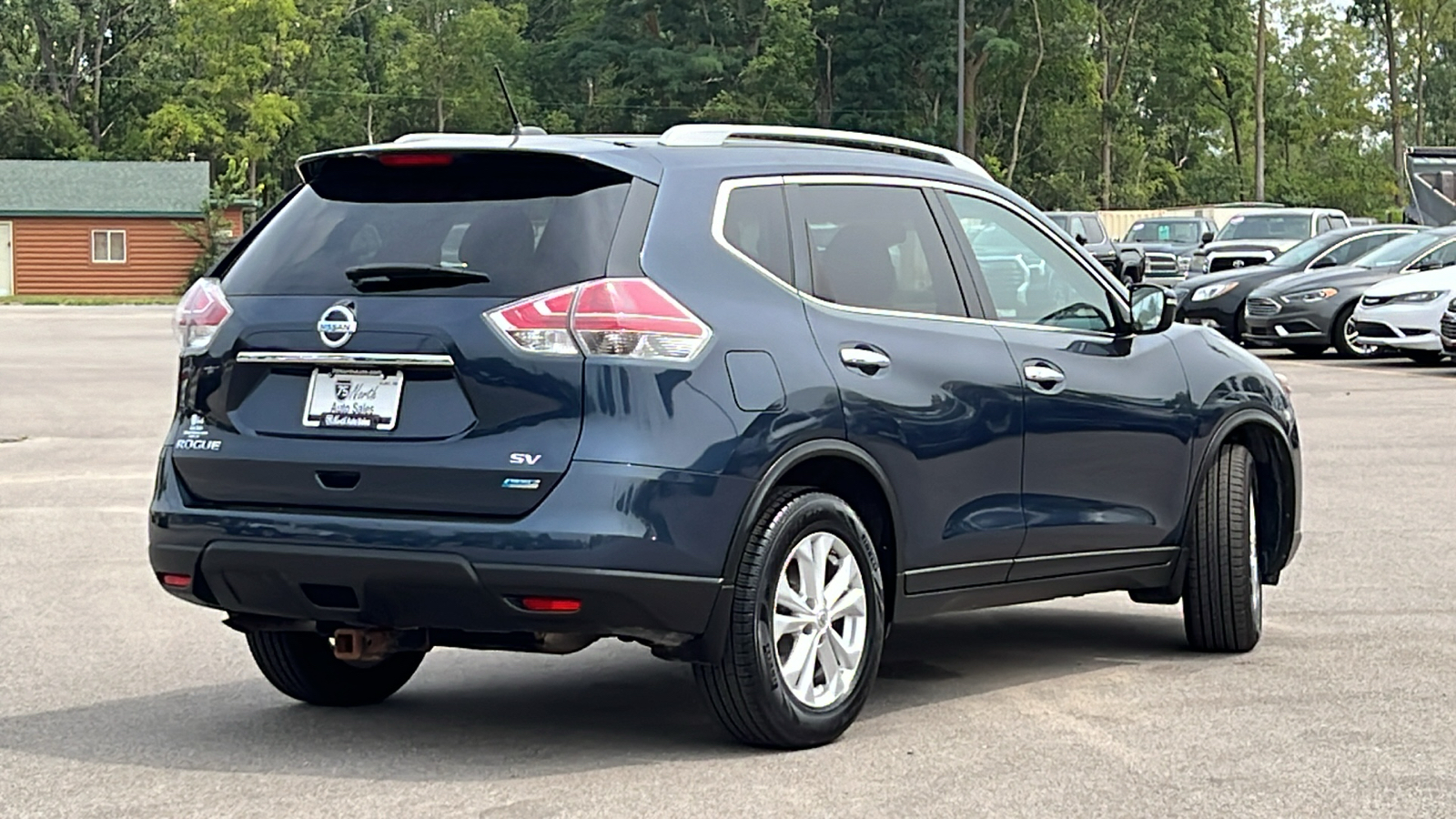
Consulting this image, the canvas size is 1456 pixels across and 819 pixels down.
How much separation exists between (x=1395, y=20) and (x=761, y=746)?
87.7 metres

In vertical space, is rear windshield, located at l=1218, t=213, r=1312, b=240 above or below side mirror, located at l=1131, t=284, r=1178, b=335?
above

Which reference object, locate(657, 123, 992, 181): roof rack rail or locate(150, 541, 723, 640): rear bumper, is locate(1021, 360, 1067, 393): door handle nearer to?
locate(657, 123, 992, 181): roof rack rail

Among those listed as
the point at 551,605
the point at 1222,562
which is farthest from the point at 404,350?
the point at 1222,562

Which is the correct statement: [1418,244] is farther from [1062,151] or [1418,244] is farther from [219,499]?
[1062,151]

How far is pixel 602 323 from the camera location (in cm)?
575

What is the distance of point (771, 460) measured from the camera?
19.5 ft

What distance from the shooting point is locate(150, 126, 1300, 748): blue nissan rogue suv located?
5715 millimetres

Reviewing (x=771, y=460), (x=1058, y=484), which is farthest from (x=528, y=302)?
(x=1058, y=484)

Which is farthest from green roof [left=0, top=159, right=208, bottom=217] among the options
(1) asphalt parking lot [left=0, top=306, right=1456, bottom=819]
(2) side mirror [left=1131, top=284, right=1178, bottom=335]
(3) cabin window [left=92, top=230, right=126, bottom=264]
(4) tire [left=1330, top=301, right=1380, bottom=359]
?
(2) side mirror [left=1131, top=284, right=1178, bottom=335]

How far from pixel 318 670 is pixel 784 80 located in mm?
82932

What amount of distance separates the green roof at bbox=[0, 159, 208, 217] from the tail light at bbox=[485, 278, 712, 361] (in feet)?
213

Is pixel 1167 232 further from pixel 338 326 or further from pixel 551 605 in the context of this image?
pixel 551 605

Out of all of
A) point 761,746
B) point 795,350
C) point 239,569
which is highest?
point 795,350

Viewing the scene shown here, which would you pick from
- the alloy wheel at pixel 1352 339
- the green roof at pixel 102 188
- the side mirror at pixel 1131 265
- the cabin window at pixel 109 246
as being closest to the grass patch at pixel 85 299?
the cabin window at pixel 109 246
